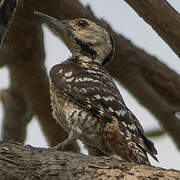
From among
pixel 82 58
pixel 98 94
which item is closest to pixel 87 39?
pixel 82 58

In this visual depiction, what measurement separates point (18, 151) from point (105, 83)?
6.43ft

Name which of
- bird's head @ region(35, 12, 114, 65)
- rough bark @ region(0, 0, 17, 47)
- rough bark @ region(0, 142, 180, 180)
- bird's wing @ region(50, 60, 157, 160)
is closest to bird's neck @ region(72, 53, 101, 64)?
bird's head @ region(35, 12, 114, 65)

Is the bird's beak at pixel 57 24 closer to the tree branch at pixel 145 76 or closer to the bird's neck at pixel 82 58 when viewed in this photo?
the tree branch at pixel 145 76

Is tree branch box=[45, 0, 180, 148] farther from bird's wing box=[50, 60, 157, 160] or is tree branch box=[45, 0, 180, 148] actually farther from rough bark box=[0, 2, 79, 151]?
rough bark box=[0, 2, 79, 151]

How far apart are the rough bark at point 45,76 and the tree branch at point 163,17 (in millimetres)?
934

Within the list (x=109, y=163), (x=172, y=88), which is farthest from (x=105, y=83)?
(x=109, y=163)

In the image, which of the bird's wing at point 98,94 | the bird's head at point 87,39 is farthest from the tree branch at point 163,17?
the bird's head at point 87,39

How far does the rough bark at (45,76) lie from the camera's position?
741 centimetres

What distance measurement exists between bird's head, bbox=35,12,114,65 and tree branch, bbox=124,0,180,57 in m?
1.43

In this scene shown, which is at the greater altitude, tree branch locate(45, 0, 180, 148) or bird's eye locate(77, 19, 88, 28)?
tree branch locate(45, 0, 180, 148)

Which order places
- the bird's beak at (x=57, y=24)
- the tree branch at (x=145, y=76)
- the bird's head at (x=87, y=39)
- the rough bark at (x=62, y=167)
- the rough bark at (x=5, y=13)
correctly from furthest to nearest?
the bird's head at (x=87, y=39) < the bird's beak at (x=57, y=24) < the tree branch at (x=145, y=76) < the rough bark at (x=5, y=13) < the rough bark at (x=62, y=167)

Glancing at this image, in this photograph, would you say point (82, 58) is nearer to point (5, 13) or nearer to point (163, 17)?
point (163, 17)

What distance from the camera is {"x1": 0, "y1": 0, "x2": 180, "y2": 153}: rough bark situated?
7414 millimetres

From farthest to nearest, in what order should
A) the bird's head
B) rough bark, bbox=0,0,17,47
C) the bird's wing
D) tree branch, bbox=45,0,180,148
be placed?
the bird's head, tree branch, bbox=45,0,180,148, the bird's wing, rough bark, bbox=0,0,17,47
